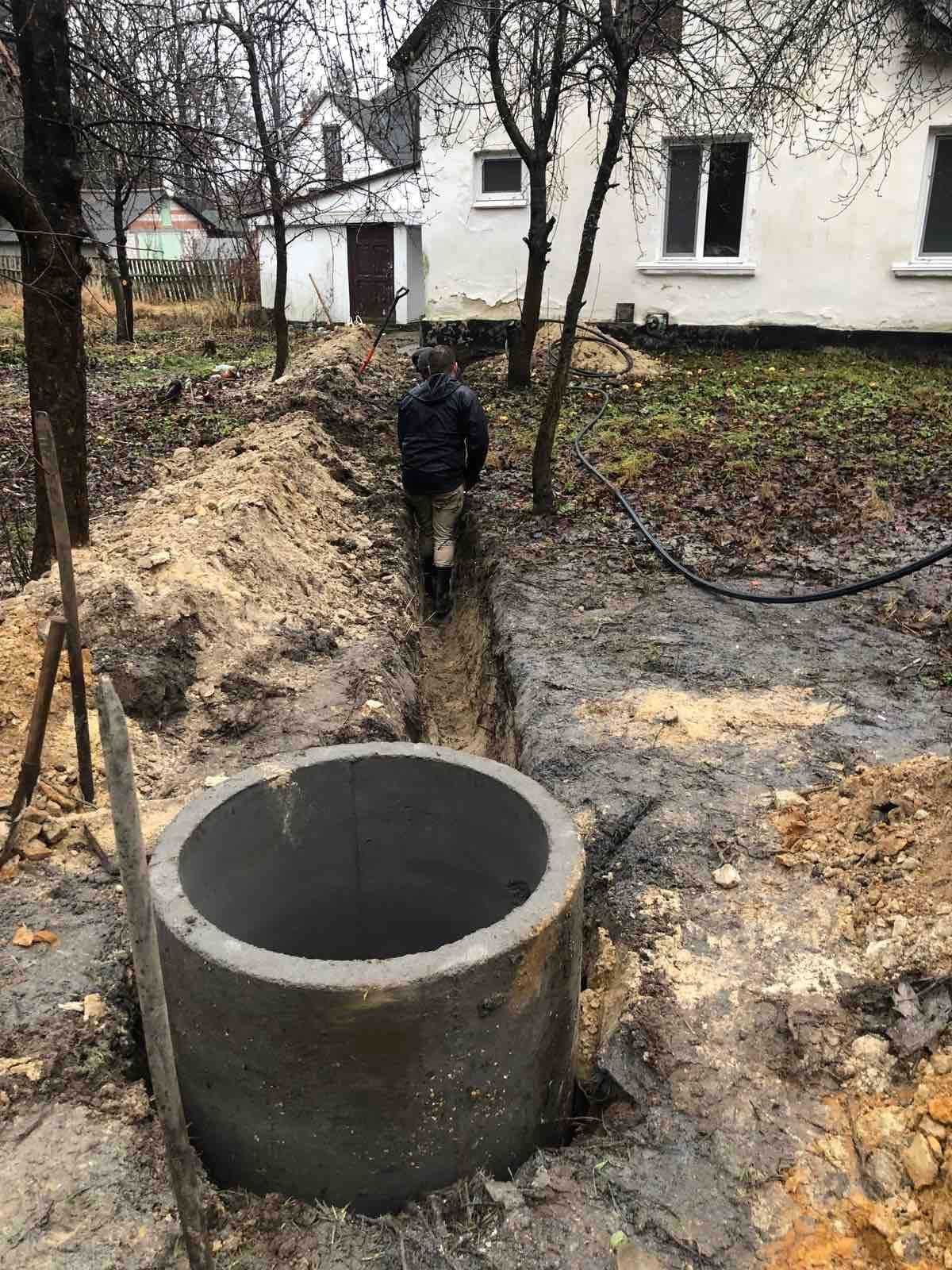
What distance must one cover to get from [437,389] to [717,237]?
350 inches

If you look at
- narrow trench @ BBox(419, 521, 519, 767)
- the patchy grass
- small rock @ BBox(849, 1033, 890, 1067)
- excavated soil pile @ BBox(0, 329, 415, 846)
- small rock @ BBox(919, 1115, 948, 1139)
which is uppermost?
the patchy grass

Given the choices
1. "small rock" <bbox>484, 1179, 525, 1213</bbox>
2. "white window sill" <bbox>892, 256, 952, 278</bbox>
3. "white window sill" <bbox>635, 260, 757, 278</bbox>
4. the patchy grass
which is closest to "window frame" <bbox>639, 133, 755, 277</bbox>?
"white window sill" <bbox>635, 260, 757, 278</bbox>

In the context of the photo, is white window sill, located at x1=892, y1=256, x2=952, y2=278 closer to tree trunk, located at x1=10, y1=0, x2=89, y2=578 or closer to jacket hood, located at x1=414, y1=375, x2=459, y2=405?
jacket hood, located at x1=414, y1=375, x2=459, y2=405

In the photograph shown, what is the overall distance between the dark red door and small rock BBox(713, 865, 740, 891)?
2246 centimetres

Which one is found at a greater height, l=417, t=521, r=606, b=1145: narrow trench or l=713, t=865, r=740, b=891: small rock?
l=713, t=865, r=740, b=891: small rock

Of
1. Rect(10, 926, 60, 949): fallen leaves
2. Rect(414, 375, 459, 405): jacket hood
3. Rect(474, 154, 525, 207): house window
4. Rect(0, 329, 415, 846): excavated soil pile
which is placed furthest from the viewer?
Rect(474, 154, 525, 207): house window

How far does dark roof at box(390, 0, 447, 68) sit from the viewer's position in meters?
6.77

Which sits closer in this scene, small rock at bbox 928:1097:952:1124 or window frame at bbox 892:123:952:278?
small rock at bbox 928:1097:952:1124

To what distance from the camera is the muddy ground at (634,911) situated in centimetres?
252

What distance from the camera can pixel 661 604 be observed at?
6512 mm

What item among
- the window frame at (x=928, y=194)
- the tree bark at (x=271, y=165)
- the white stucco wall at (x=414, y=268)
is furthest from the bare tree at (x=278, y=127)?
the white stucco wall at (x=414, y=268)

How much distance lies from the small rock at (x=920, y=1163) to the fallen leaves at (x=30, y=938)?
9.64ft

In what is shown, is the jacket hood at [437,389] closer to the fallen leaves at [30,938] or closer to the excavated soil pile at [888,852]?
the excavated soil pile at [888,852]

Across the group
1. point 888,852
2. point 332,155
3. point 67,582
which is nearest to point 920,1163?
point 888,852
